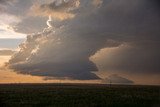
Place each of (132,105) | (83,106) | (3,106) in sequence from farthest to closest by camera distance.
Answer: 1. (132,105)
2. (83,106)
3. (3,106)

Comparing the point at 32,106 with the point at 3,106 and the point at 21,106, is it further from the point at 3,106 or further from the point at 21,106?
the point at 3,106

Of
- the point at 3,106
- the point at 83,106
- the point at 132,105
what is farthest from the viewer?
the point at 132,105

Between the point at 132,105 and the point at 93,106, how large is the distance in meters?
7.18

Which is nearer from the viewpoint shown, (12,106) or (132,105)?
(12,106)

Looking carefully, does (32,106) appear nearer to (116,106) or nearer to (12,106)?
(12,106)

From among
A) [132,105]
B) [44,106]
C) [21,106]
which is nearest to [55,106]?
[44,106]

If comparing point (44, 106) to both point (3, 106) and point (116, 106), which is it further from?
point (116, 106)

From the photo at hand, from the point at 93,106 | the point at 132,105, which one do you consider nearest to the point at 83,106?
the point at 93,106

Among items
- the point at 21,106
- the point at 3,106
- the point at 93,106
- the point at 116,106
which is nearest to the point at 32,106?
the point at 21,106

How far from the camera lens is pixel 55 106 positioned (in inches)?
1813

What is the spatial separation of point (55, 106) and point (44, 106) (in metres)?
1.74

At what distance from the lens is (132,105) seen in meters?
49.6

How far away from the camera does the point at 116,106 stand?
47.7 meters

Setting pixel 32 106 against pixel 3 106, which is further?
pixel 32 106
